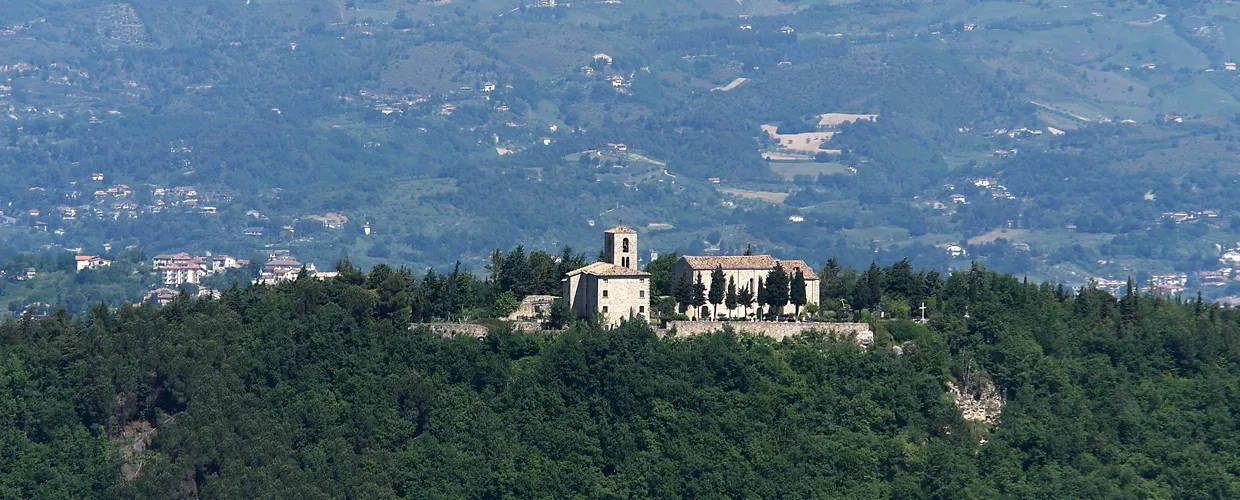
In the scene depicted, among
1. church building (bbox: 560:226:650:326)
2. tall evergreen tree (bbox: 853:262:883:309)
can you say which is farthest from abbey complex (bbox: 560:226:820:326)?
tall evergreen tree (bbox: 853:262:883:309)

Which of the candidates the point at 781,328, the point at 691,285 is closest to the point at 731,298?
the point at 691,285

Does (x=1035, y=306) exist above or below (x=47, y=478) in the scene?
above

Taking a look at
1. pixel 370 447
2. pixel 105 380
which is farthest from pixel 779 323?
pixel 105 380

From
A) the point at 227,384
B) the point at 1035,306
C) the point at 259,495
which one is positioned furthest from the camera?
the point at 1035,306

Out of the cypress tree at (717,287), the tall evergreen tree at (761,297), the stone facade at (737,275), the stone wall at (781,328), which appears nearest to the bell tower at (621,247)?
the stone facade at (737,275)

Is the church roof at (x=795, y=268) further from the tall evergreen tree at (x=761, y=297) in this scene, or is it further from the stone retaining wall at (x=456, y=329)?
the stone retaining wall at (x=456, y=329)

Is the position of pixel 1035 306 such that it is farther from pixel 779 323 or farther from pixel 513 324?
pixel 513 324

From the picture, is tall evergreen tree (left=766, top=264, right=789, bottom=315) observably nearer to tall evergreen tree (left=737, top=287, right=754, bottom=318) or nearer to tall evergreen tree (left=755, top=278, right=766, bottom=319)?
tall evergreen tree (left=755, top=278, right=766, bottom=319)
